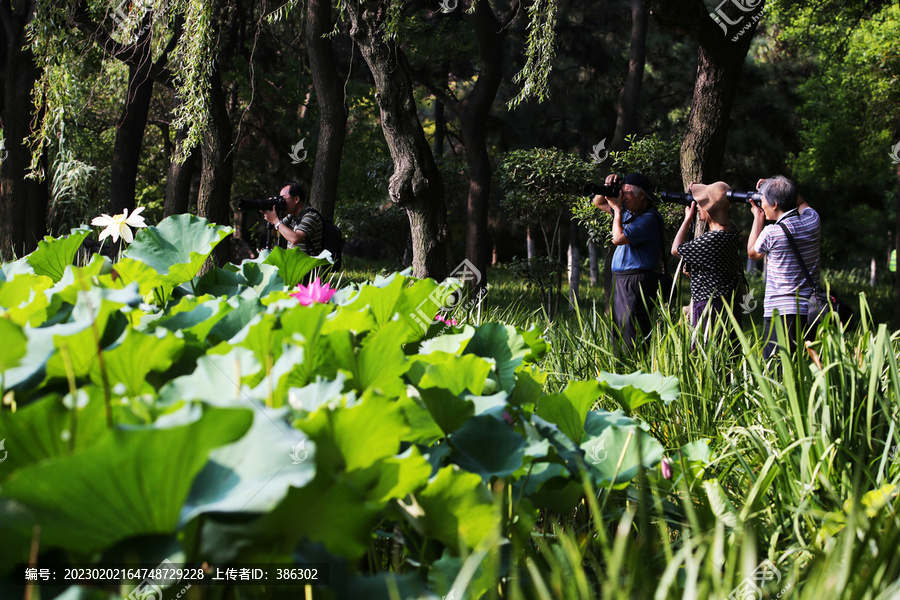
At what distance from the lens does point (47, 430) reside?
2.40 feet

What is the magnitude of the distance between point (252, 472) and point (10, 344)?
410mm

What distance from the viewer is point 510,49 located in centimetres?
1753

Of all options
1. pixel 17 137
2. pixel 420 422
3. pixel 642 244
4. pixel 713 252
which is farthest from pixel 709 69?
pixel 17 137

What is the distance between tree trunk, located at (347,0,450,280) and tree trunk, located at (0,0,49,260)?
5.89m

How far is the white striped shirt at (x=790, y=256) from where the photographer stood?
369 cm

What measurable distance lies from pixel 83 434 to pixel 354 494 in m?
0.29

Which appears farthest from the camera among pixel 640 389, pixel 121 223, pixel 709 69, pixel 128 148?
pixel 128 148

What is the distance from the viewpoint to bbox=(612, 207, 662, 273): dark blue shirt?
436 centimetres

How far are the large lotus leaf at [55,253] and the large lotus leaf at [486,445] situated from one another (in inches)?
48.6

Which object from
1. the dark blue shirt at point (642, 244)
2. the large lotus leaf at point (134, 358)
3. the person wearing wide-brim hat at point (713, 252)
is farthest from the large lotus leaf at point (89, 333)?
the dark blue shirt at point (642, 244)

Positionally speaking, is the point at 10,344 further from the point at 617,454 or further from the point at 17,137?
the point at 17,137

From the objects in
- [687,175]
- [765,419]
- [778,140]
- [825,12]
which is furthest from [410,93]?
[778,140]

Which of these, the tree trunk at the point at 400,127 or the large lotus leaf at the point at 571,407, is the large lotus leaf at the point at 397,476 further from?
the tree trunk at the point at 400,127

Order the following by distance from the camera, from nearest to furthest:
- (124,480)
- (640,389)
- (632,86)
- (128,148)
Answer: (124,480) → (640,389) → (128,148) → (632,86)
